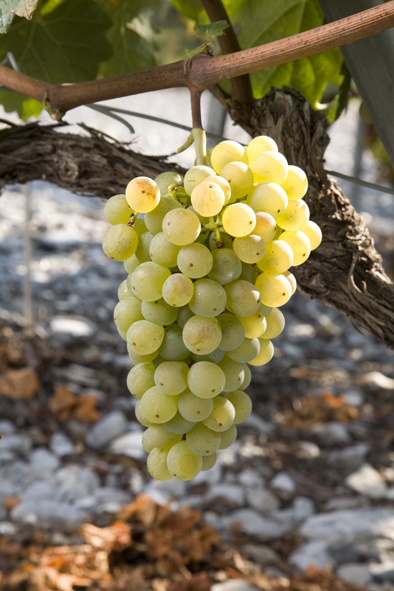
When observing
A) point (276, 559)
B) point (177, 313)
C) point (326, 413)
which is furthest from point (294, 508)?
point (177, 313)

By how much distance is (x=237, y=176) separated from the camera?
429 mm

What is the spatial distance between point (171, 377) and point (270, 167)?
18 centimetres

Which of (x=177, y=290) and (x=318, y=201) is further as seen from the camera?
(x=318, y=201)

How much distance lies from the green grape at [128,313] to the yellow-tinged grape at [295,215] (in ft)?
0.45

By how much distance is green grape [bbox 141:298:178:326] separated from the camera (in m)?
0.45

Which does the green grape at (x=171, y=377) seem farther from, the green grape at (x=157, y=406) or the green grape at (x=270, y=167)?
the green grape at (x=270, y=167)

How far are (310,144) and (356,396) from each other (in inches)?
84.4

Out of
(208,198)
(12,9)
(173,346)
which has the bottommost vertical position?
(173,346)

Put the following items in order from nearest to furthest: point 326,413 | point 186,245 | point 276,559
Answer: point 186,245 < point 276,559 < point 326,413

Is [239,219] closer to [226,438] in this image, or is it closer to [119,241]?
[119,241]

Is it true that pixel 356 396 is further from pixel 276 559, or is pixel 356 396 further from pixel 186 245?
pixel 186 245

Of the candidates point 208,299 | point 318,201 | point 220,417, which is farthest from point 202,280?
point 318,201

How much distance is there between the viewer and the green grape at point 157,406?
46 cm

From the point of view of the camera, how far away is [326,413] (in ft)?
7.84
